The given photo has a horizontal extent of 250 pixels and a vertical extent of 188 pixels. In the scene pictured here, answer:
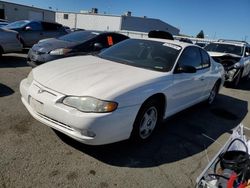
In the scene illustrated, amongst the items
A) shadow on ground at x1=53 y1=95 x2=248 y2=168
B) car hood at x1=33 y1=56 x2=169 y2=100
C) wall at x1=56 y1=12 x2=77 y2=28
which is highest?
car hood at x1=33 y1=56 x2=169 y2=100

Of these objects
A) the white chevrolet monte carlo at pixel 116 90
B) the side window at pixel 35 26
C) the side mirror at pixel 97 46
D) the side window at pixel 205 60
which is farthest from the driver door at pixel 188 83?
the side window at pixel 35 26

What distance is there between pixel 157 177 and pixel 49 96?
1.64 metres

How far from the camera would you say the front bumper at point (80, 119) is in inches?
113

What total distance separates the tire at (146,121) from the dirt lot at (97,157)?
149mm

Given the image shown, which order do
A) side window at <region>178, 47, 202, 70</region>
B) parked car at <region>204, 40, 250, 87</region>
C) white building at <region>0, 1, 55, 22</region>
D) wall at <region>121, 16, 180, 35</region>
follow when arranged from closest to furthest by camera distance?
side window at <region>178, 47, 202, 70</region> < parked car at <region>204, 40, 250, 87</region> < white building at <region>0, 1, 55, 22</region> < wall at <region>121, 16, 180, 35</region>

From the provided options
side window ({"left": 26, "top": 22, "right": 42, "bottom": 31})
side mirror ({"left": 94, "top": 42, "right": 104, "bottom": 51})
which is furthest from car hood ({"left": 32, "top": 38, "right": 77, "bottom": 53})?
side window ({"left": 26, "top": 22, "right": 42, "bottom": 31})

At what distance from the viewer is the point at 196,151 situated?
3793 millimetres

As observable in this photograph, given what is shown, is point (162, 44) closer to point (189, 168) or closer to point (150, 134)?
point (150, 134)

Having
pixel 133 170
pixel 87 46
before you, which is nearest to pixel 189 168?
pixel 133 170

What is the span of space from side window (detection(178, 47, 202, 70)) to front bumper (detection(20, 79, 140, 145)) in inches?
61.9

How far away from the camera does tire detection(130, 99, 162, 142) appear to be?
3418mm

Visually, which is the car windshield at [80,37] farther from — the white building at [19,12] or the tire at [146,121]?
the white building at [19,12]

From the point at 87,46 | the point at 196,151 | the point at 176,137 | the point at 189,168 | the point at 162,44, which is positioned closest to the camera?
the point at 189,168

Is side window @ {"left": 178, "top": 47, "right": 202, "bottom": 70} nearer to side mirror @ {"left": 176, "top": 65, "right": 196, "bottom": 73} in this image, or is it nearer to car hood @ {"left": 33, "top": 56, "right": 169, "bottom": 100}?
side mirror @ {"left": 176, "top": 65, "right": 196, "bottom": 73}
